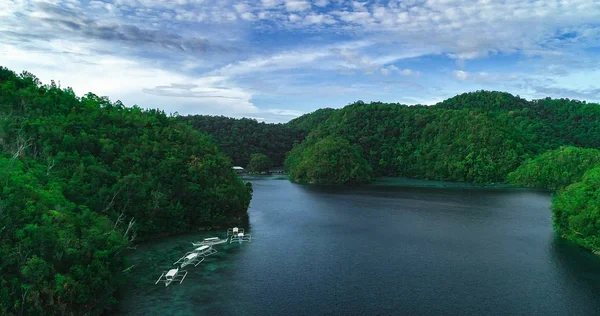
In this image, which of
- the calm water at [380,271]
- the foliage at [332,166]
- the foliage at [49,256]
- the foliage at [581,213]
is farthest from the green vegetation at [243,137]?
the foliage at [49,256]

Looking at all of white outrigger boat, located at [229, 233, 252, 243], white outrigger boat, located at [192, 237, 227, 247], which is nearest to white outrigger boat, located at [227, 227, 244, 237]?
white outrigger boat, located at [229, 233, 252, 243]

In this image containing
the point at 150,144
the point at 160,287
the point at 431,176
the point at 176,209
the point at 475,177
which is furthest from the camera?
the point at 431,176

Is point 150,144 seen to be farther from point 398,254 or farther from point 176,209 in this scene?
point 398,254

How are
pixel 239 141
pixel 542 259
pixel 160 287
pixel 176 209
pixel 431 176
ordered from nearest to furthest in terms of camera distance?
1. pixel 160 287
2. pixel 542 259
3. pixel 176 209
4. pixel 431 176
5. pixel 239 141

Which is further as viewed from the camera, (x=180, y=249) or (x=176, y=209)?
(x=176, y=209)

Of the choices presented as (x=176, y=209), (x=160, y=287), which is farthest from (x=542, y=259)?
(x=176, y=209)

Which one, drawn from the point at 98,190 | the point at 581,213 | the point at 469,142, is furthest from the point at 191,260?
the point at 469,142
